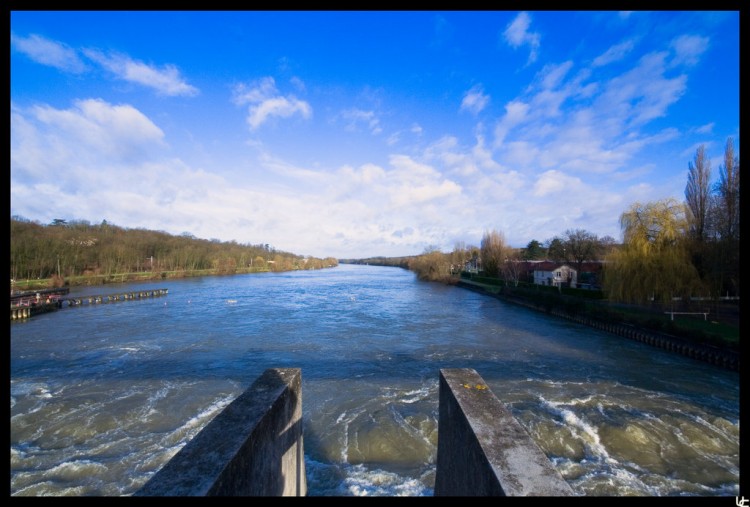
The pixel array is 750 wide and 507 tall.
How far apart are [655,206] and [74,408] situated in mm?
30184

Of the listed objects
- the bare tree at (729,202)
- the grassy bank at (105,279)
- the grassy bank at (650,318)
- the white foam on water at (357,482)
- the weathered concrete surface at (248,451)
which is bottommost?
the white foam on water at (357,482)

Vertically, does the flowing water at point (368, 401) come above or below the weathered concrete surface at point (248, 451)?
→ below

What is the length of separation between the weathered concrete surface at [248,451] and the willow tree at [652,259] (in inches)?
894

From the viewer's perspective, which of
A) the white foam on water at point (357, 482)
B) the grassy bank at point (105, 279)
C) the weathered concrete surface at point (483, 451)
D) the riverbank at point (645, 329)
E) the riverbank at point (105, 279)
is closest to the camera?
the weathered concrete surface at point (483, 451)

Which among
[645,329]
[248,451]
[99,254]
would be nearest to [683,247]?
[645,329]

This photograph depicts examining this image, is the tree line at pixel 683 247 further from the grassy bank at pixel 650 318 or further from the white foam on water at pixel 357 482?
→ the white foam on water at pixel 357 482

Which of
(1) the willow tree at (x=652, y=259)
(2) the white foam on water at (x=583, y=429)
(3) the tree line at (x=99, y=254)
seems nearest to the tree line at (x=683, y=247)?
(1) the willow tree at (x=652, y=259)

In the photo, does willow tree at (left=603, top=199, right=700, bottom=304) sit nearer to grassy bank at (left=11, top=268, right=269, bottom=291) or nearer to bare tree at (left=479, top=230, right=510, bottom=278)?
bare tree at (left=479, top=230, right=510, bottom=278)

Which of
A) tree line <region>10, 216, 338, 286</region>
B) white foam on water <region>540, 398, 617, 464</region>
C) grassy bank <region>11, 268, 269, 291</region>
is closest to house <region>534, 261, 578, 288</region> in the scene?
white foam on water <region>540, 398, 617, 464</region>

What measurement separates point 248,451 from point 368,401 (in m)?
7.78

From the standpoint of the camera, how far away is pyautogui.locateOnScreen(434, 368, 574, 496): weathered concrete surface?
2.25 m

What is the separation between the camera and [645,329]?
60.9 ft

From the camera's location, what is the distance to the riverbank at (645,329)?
14008 mm
